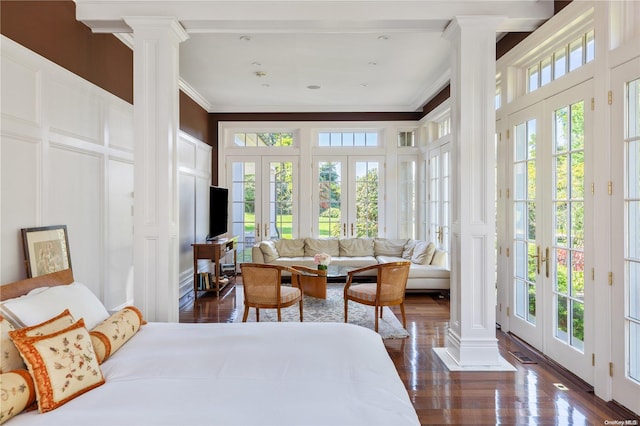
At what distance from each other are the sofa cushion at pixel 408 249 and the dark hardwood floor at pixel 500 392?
263 centimetres

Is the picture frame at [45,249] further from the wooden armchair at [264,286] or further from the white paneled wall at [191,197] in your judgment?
the white paneled wall at [191,197]

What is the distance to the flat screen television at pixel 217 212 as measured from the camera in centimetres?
593

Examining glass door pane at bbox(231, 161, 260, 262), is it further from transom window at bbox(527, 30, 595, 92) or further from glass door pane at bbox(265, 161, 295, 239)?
transom window at bbox(527, 30, 595, 92)

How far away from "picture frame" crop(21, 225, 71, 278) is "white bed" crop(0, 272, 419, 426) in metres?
0.98

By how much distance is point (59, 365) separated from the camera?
1.54 m

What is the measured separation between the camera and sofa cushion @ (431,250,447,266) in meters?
5.71

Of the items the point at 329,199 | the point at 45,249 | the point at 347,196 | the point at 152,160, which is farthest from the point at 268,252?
the point at 45,249

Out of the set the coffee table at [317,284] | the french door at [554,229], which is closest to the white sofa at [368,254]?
the coffee table at [317,284]

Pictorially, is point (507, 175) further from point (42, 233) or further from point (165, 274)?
point (42, 233)

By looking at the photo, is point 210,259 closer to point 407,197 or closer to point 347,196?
point 347,196

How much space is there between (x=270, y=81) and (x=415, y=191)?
→ 3.47 meters

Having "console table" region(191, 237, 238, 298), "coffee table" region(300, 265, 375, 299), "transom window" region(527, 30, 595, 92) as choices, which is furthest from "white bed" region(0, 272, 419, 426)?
"console table" region(191, 237, 238, 298)

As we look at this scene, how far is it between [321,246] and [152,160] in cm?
417

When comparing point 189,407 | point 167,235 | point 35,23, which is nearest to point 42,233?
point 167,235
